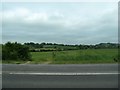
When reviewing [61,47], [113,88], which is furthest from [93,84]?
[61,47]

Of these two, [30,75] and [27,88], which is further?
[30,75]

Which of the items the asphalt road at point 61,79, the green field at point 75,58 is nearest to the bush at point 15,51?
the green field at point 75,58

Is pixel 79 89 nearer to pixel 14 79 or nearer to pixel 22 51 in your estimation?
pixel 14 79

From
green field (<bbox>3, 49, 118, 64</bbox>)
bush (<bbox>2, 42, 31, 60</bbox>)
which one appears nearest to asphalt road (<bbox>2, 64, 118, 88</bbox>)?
green field (<bbox>3, 49, 118, 64</bbox>)

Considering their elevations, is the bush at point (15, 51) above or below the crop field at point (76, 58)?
above

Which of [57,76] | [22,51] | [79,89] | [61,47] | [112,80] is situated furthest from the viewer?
[61,47]

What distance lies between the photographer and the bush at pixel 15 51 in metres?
25.2

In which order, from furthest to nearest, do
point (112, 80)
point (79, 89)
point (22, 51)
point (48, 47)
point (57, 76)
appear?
point (48, 47), point (22, 51), point (57, 76), point (112, 80), point (79, 89)

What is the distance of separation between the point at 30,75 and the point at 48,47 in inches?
1400

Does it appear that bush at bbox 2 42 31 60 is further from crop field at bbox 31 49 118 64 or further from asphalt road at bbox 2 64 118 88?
asphalt road at bbox 2 64 118 88

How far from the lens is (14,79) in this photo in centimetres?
1080

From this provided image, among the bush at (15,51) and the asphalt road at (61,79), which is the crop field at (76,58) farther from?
the asphalt road at (61,79)

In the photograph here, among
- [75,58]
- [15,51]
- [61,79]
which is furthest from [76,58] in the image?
[61,79]

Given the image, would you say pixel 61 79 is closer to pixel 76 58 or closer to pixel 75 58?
pixel 76 58
